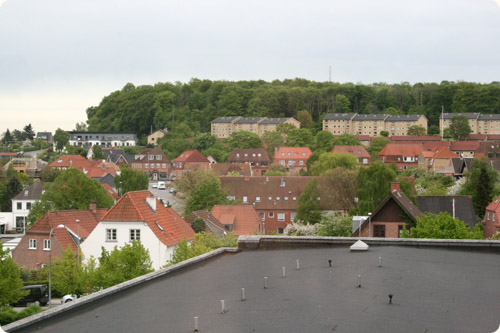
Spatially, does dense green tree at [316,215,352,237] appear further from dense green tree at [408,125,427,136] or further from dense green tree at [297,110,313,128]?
dense green tree at [297,110,313,128]

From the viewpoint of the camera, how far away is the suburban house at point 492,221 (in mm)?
47463

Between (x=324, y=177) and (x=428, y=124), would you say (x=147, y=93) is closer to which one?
(x=428, y=124)

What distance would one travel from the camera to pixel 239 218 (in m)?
51.6

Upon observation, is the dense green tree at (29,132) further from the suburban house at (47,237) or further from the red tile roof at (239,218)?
the suburban house at (47,237)

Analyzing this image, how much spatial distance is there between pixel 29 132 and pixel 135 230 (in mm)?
162346

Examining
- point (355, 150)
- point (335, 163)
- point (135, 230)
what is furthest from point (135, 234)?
point (355, 150)

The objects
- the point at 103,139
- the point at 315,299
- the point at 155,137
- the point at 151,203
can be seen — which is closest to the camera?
the point at 315,299

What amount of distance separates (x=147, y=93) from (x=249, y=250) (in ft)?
570

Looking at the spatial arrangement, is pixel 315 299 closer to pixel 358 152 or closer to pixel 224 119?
pixel 358 152

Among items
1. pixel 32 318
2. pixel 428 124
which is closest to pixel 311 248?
pixel 32 318

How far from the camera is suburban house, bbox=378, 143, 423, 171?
382 ft

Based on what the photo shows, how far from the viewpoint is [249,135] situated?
12462 centimetres

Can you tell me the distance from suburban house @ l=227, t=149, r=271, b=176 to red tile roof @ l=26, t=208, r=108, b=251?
7545 cm

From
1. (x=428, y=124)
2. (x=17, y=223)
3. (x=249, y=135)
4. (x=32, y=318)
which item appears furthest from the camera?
(x=428, y=124)
